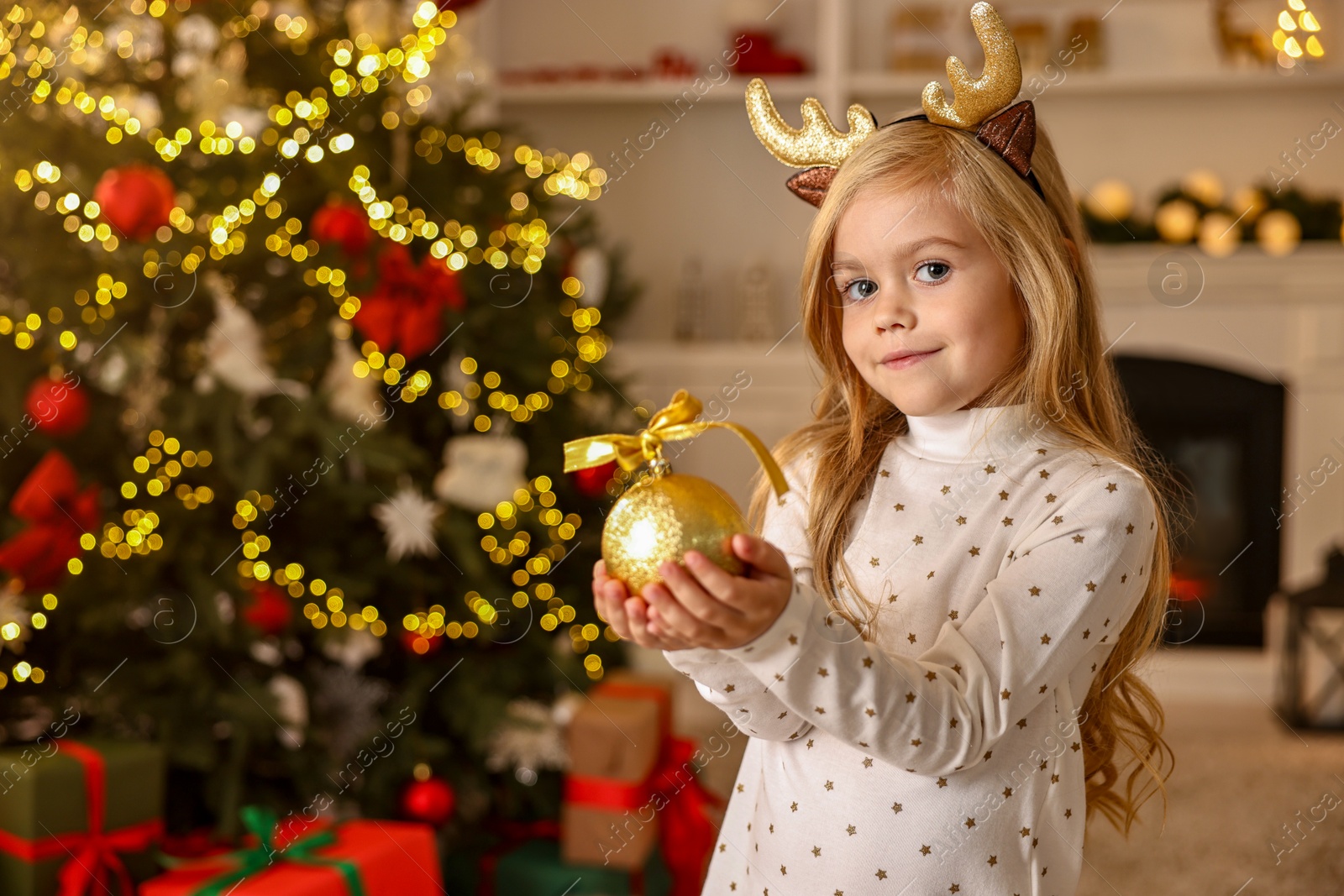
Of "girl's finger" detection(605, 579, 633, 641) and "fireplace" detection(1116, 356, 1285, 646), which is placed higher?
"girl's finger" detection(605, 579, 633, 641)

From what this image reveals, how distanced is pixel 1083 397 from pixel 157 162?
1381 millimetres

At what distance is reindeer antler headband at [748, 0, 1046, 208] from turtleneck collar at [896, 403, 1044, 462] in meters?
0.18

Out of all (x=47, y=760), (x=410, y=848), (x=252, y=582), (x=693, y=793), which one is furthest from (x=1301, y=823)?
(x=47, y=760)

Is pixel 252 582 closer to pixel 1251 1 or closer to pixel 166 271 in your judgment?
pixel 166 271

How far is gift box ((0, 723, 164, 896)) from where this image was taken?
1.50m

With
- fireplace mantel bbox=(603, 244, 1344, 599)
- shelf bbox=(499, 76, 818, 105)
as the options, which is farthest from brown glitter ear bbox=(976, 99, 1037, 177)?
shelf bbox=(499, 76, 818, 105)

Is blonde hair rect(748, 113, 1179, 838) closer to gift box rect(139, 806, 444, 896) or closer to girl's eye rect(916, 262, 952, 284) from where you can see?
girl's eye rect(916, 262, 952, 284)

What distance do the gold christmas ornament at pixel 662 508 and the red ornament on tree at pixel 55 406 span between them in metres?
1.14

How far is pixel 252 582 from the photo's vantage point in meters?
1.74

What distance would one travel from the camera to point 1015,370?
903mm

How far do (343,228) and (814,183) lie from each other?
1.03 metres

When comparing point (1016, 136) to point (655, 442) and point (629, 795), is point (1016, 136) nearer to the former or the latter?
point (655, 442)

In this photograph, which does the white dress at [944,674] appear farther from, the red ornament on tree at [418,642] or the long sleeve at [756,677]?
the red ornament on tree at [418,642]

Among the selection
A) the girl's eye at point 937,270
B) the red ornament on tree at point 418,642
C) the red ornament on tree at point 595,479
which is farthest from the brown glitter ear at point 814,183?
the red ornament on tree at point 418,642
